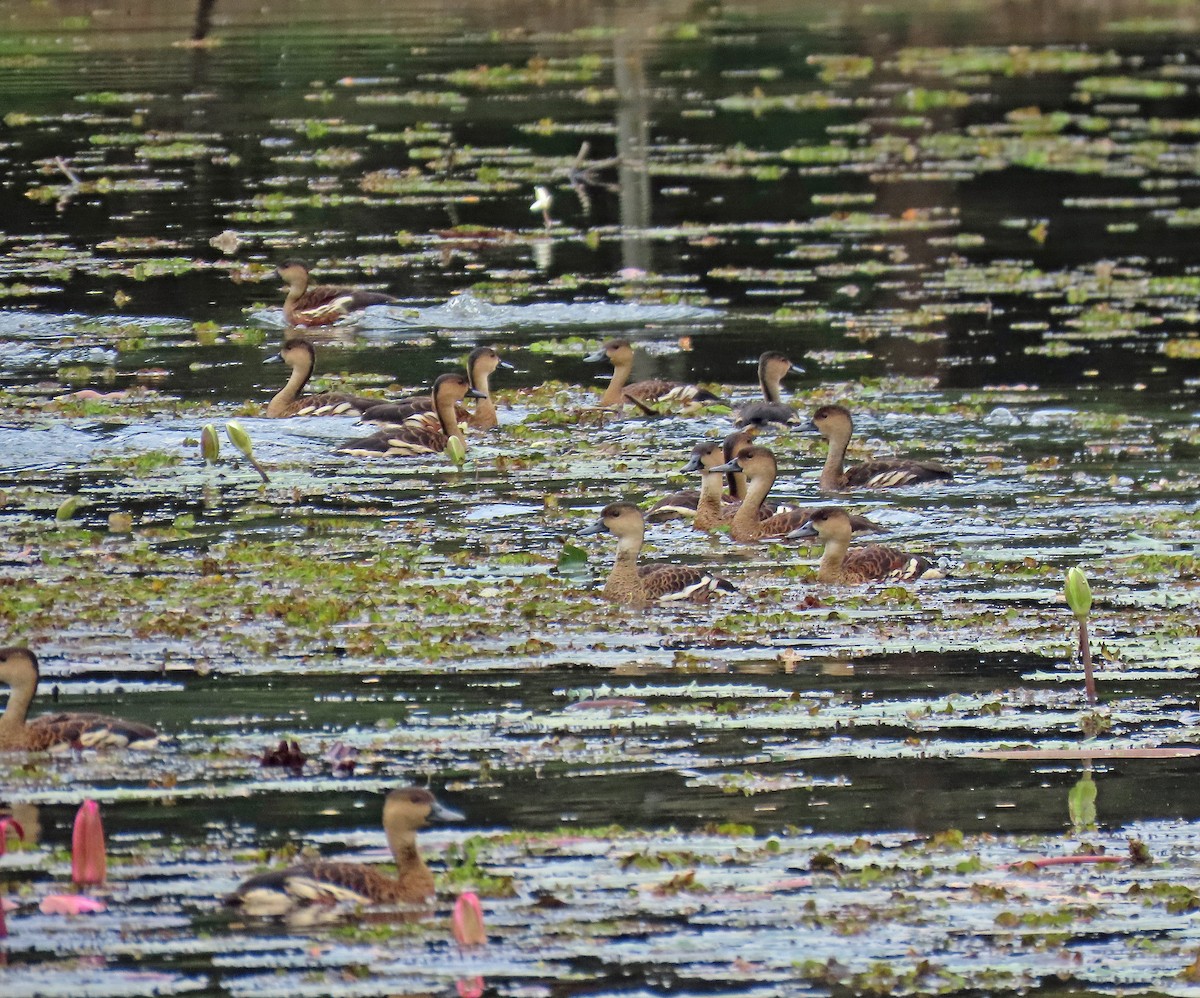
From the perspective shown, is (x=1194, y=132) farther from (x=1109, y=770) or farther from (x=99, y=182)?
(x=1109, y=770)

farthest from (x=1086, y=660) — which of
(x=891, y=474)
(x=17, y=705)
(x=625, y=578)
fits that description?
(x=891, y=474)

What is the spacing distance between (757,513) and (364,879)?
6.29 metres

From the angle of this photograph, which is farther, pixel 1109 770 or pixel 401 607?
pixel 401 607

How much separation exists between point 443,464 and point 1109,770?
6.41 meters

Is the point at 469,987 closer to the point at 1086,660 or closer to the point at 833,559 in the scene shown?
the point at 1086,660

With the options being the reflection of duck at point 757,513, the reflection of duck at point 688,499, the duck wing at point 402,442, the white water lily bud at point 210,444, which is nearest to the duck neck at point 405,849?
the reflection of duck at point 757,513

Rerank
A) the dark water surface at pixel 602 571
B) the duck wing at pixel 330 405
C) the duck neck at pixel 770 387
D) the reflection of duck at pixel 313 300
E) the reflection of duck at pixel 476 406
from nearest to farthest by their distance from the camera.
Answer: the dark water surface at pixel 602 571 < the reflection of duck at pixel 476 406 < the duck wing at pixel 330 405 < the duck neck at pixel 770 387 < the reflection of duck at pixel 313 300

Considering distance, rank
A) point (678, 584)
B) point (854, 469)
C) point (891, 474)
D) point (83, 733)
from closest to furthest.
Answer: point (83, 733), point (678, 584), point (891, 474), point (854, 469)

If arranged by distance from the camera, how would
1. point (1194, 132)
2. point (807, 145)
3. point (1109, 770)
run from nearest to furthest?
point (1109, 770) → point (807, 145) → point (1194, 132)

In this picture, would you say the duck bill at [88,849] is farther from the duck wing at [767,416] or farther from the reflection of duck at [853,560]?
the duck wing at [767,416]

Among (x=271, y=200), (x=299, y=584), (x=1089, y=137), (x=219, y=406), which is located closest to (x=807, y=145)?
(x=1089, y=137)

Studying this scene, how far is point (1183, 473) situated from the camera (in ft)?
50.1

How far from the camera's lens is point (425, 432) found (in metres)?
15.5

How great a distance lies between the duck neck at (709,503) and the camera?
14.0 metres
